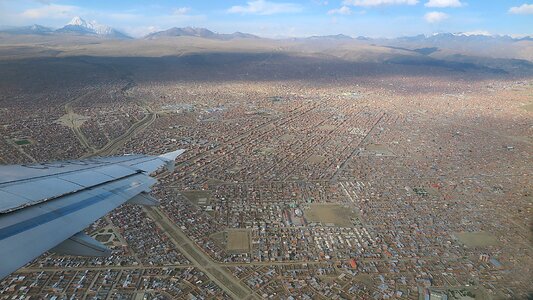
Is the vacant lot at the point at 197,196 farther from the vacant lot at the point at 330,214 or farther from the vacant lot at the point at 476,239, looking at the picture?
the vacant lot at the point at 476,239

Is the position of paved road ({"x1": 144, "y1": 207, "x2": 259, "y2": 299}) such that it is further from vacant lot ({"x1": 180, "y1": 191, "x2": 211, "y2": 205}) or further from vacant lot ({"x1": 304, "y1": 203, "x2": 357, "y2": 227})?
vacant lot ({"x1": 304, "y1": 203, "x2": 357, "y2": 227})

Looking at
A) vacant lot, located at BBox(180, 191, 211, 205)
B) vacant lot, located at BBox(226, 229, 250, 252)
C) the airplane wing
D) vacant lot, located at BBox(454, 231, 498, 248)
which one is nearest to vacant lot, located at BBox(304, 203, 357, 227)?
vacant lot, located at BBox(226, 229, 250, 252)

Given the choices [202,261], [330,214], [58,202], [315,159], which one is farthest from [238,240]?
[315,159]

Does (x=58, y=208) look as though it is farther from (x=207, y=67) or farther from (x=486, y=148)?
(x=207, y=67)

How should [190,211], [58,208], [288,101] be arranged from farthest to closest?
[288,101], [190,211], [58,208]

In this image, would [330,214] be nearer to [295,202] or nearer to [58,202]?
[295,202]

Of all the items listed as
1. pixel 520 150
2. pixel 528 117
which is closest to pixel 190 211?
pixel 520 150
